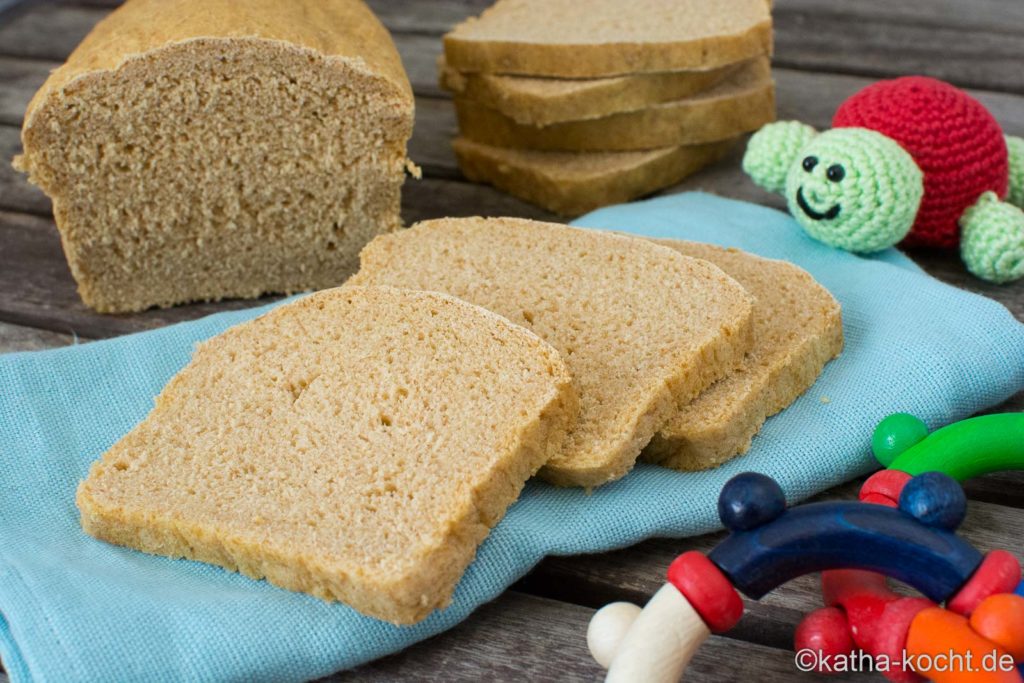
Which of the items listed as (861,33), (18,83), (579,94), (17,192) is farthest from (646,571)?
(18,83)

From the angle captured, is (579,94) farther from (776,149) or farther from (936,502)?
(936,502)

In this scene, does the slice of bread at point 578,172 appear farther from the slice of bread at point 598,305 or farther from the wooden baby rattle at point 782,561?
the wooden baby rattle at point 782,561

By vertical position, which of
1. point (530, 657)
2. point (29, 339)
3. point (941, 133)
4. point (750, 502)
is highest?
point (941, 133)

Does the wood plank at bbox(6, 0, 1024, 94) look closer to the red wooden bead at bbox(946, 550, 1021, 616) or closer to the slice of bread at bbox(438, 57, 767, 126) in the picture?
the slice of bread at bbox(438, 57, 767, 126)

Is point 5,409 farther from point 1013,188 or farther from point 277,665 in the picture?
point 1013,188

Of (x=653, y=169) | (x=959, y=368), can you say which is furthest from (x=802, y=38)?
(x=959, y=368)

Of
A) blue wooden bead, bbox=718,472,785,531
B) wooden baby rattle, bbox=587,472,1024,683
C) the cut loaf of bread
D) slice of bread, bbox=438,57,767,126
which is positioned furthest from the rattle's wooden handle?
slice of bread, bbox=438,57,767,126
